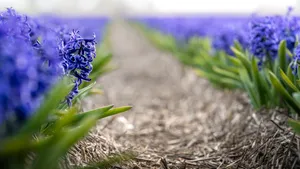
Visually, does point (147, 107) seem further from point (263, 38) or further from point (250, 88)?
point (263, 38)

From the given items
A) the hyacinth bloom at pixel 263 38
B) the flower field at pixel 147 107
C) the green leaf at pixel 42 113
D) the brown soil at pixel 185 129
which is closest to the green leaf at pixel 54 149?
the flower field at pixel 147 107

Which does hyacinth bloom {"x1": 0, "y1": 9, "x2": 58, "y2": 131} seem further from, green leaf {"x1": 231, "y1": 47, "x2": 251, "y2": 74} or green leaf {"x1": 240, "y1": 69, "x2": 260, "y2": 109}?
green leaf {"x1": 240, "y1": 69, "x2": 260, "y2": 109}

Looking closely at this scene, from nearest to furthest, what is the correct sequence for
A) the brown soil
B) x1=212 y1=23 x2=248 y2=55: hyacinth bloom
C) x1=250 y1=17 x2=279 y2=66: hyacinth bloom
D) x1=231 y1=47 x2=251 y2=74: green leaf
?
the brown soil < x1=250 y1=17 x2=279 y2=66: hyacinth bloom < x1=231 y1=47 x2=251 y2=74: green leaf < x1=212 y1=23 x2=248 y2=55: hyacinth bloom

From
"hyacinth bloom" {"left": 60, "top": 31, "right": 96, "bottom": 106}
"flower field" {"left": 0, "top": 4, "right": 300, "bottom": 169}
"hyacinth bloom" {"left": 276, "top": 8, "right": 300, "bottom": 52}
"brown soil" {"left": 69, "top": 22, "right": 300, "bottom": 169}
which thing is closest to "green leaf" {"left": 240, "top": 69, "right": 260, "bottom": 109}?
"flower field" {"left": 0, "top": 4, "right": 300, "bottom": 169}

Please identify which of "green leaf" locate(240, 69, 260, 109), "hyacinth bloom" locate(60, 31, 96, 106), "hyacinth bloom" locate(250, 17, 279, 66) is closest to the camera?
"hyacinth bloom" locate(60, 31, 96, 106)

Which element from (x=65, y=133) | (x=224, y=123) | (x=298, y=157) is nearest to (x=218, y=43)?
(x=224, y=123)

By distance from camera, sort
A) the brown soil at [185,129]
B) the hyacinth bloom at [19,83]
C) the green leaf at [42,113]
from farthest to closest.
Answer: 1. the brown soil at [185,129]
2. the green leaf at [42,113]
3. the hyacinth bloom at [19,83]

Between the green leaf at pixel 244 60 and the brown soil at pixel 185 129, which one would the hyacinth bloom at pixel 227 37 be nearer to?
the brown soil at pixel 185 129

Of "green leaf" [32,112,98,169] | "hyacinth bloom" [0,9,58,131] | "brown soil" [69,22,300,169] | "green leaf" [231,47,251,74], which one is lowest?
"brown soil" [69,22,300,169]
